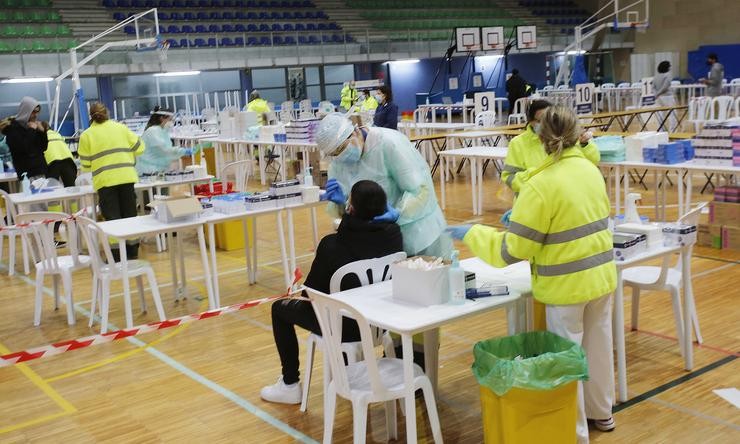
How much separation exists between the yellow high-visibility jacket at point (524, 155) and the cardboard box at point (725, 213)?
191cm

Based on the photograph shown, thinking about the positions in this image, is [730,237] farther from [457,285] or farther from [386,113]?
[386,113]

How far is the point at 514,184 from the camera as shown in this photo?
5.54 m

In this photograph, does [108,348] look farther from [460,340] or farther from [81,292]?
[460,340]

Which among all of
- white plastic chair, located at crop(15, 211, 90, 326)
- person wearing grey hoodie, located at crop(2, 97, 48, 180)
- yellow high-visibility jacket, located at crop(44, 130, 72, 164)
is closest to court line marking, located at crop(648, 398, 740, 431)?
white plastic chair, located at crop(15, 211, 90, 326)

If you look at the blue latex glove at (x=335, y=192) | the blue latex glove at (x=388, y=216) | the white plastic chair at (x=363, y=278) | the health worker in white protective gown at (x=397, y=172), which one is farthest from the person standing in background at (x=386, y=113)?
the white plastic chair at (x=363, y=278)

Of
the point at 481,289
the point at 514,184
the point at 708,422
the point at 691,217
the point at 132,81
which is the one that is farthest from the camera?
the point at 132,81

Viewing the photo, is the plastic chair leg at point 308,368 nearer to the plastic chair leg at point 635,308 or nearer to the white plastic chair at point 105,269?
the white plastic chair at point 105,269

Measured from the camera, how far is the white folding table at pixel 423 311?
10.2ft

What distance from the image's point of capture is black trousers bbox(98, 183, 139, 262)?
23.8 ft

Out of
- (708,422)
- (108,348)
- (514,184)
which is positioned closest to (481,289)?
(708,422)

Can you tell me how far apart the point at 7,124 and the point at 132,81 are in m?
12.2

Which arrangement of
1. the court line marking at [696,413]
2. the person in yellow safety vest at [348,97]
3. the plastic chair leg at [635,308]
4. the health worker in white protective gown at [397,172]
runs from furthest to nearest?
the person in yellow safety vest at [348,97] < the plastic chair leg at [635,308] < the health worker in white protective gown at [397,172] < the court line marking at [696,413]

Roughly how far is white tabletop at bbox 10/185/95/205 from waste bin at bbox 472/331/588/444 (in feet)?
18.5

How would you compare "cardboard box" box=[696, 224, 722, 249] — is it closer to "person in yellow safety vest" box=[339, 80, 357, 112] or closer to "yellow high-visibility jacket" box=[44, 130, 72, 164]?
"yellow high-visibility jacket" box=[44, 130, 72, 164]
